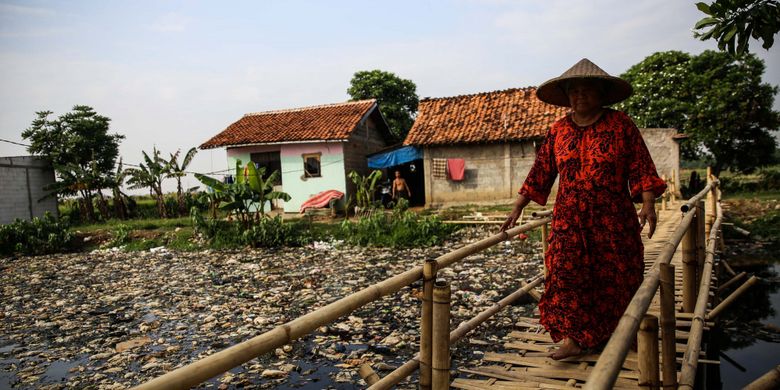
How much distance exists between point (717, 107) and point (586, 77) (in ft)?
65.5

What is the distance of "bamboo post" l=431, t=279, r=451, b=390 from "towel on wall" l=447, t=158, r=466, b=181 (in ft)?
44.4

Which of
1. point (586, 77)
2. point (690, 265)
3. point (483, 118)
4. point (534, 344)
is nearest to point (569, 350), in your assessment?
point (534, 344)

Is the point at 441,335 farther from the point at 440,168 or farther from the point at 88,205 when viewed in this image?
the point at 88,205

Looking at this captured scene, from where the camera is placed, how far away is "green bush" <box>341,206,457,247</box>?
9977 millimetres

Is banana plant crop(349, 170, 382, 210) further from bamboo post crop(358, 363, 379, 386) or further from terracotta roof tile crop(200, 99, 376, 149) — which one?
bamboo post crop(358, 363, 379, 386)

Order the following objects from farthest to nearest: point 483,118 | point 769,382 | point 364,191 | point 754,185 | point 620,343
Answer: point 754,185 < point 483,118 < point 364,191 < point 769,382 < point 620,343

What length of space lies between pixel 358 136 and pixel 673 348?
52.2 ft

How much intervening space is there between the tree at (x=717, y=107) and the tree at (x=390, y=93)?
41.9ft

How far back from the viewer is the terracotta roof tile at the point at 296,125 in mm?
16266

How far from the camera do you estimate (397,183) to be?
46.5 feet

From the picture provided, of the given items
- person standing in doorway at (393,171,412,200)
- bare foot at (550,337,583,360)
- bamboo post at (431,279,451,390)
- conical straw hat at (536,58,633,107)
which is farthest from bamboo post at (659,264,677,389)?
person standing in doorway at (393,171,412,200)

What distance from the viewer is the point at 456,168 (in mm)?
15422

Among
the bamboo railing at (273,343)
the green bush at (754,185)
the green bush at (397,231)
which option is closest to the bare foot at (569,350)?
the bamboo railing at (273,343)

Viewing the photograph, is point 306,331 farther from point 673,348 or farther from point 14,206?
point 14,206
